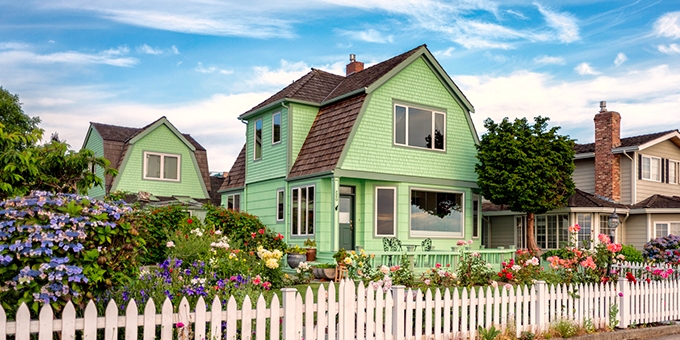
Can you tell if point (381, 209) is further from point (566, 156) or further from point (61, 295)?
point (61, 295)

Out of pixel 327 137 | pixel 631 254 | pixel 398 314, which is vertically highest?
pixel 327 137

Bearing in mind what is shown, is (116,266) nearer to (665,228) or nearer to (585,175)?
(665,228)

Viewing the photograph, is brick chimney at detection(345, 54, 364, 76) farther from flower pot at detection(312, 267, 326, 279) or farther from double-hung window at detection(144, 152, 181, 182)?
double-hung window at detection(144, 152, 181, 182)

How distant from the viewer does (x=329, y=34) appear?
570 inches

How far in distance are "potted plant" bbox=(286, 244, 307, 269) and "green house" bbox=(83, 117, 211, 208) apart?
13308 millimetres

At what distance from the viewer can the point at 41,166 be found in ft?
43.5

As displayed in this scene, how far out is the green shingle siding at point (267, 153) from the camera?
72.1 feet

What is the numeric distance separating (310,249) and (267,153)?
4.83 meters

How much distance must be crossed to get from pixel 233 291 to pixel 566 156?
17.4 meters

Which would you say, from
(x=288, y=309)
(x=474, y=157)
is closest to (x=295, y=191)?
(x=474, y=157)

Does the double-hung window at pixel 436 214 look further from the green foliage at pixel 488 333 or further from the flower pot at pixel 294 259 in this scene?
the green foliage at pixel 488 333

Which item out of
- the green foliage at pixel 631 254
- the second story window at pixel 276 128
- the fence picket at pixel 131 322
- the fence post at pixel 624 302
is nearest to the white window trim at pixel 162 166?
the second story window at pixel 276 128

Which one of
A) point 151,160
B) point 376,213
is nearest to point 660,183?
point 376,213

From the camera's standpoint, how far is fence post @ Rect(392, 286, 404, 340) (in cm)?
809
